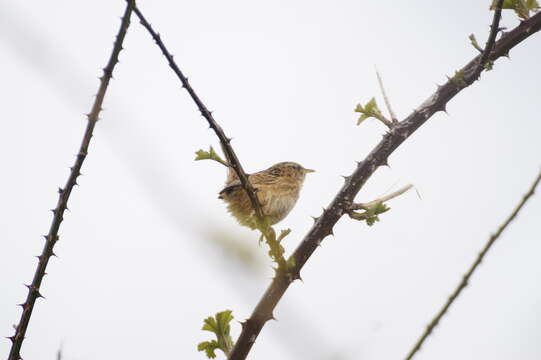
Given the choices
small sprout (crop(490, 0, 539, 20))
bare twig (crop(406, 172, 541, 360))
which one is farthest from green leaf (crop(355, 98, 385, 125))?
bare twig (crop(406, 172, 541, 360))

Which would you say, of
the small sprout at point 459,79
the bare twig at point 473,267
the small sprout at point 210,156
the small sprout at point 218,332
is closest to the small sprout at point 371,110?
the small sprout at point 459,79

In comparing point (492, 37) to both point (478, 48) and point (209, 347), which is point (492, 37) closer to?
point (478, 48)

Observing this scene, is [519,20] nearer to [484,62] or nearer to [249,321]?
[484,62]

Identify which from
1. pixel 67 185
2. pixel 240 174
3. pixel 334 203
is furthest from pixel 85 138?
pixel 334 203

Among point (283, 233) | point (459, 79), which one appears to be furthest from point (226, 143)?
point (459, 79)

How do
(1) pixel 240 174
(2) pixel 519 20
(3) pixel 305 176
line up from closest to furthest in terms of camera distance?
(1) pixel 240 174
(2) pixel 519 20
(3) pixel 305 176

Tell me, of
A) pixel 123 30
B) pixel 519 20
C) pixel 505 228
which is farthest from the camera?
pixel 519 20

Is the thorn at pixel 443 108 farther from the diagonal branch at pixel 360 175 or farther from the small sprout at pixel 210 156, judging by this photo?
the small sprout at pixel 210 156
